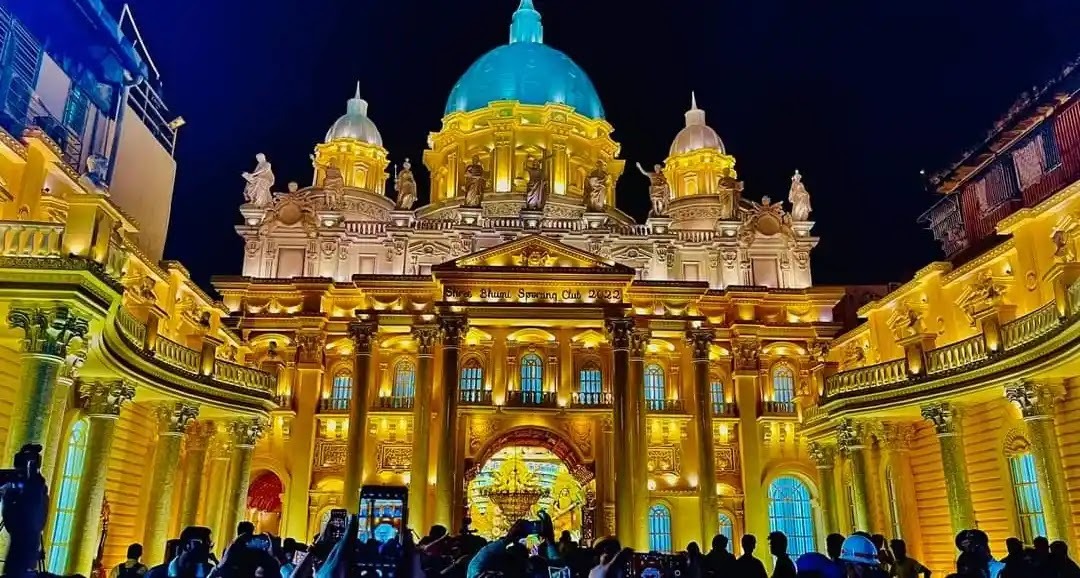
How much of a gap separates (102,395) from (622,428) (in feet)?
63.4

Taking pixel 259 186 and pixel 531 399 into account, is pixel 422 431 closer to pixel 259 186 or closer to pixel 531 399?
pixel 531 399

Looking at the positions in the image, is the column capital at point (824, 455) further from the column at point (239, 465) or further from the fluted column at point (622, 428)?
the column at point (239, 465)

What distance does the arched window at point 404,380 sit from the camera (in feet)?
116

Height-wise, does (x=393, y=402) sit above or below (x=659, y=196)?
below

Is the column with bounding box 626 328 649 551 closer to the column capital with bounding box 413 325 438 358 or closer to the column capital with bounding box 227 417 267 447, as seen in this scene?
the column capital with bounding box 413 325 438 358

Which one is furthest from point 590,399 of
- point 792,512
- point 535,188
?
point 535,188

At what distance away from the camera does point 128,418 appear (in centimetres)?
2484

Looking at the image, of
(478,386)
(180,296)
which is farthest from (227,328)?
(478,386)

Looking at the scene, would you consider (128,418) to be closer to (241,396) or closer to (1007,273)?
(241,396)

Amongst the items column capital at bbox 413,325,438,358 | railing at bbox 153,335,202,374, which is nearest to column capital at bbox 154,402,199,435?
railing at bbox 153,335,202,374

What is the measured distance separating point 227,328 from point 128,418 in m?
9.23

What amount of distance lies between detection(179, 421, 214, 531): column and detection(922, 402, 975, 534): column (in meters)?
25.1

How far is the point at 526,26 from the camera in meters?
55.7

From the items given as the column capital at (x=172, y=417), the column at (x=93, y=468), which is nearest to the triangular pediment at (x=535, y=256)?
the column capital at (x=172, y=417)
